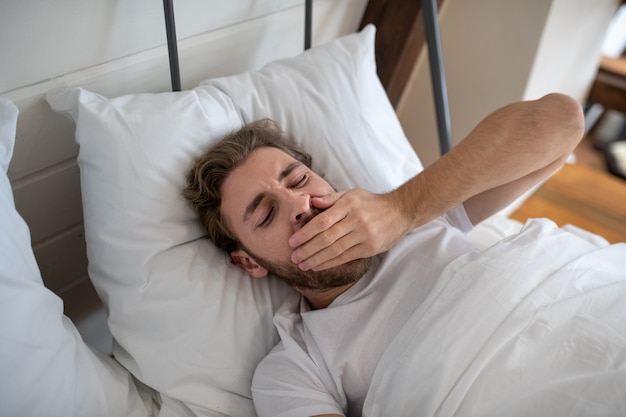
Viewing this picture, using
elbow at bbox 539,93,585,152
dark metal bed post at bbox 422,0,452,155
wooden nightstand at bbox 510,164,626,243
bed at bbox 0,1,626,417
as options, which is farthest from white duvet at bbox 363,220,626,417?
wooden nightstand at bbox 510,164,626,243

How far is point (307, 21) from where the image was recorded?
1.38 m

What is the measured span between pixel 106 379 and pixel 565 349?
77 centimetres

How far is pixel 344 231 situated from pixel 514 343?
340mm

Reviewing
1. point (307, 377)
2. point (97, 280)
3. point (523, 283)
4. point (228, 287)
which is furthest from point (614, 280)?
point (97, 280)

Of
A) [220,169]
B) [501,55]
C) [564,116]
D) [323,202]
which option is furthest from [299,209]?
[501,55]

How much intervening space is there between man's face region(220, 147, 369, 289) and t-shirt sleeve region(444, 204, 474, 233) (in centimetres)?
30

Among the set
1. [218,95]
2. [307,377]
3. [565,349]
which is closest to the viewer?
[565,349]

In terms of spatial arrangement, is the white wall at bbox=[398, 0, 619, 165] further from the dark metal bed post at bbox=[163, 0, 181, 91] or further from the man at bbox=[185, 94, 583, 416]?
the dark metal bed post at bbox=[163, 0, 181, 91]

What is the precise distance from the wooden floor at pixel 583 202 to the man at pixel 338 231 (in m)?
1.04

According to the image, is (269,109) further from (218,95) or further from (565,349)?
(565,349)

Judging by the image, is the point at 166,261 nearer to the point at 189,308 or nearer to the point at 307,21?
the point at 189,308

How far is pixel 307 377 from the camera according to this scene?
1005mm

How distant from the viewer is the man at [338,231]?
0.99m

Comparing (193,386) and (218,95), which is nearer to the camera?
(193,386)
